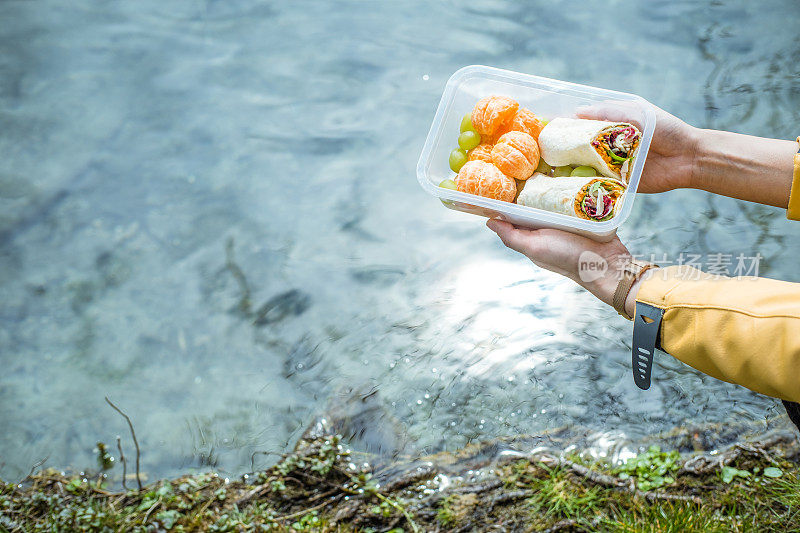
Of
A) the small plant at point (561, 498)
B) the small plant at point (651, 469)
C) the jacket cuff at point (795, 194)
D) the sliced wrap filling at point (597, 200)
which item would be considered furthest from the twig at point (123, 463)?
the jacket cuff at point (795, 194)

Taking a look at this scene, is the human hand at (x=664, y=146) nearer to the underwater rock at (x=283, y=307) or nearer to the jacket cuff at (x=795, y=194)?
the jacket cuff at (x=795, y=194)

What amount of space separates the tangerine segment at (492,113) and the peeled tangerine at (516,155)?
1.8 inches

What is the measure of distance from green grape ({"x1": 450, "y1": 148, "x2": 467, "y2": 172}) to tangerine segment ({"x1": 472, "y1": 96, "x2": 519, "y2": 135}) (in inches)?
3.1

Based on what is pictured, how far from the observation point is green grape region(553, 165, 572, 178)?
163cm

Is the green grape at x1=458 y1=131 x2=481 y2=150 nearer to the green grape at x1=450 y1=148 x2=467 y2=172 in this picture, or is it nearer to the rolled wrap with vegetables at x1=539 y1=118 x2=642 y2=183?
the green grape at x1=450 y1=148 x2=467 y2=172

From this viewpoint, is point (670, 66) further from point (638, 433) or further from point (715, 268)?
point (638, 433)

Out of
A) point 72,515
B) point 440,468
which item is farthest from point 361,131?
point 72,515

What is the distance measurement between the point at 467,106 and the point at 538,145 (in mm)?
254

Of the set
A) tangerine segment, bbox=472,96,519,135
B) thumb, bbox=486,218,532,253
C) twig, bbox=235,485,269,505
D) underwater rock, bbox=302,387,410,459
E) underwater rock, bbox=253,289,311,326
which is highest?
tangerine segment, bbox=472,96,519,135

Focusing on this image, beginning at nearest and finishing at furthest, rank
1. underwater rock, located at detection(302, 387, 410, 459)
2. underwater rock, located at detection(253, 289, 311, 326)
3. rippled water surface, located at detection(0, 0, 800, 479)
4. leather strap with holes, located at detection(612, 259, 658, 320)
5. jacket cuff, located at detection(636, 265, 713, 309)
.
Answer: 1. jacket cuff, located at detection(636, 265, 713, 309)
2. leather strap with holes, located at detection(612, 259, 658, 320)
3. underwater rock, located at detection(302, 387, 410, 459)
4. rippled water surface, located at detection(0, 0, 800, 479)
5. underwater rock, located at detection(253, 289, 311, 326)

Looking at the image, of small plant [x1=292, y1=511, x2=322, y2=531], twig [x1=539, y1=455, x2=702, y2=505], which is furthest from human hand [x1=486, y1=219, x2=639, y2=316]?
small plant [x1=292, y1=511, x2=322, y2=531]

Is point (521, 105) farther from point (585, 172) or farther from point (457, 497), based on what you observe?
point (457, 497)

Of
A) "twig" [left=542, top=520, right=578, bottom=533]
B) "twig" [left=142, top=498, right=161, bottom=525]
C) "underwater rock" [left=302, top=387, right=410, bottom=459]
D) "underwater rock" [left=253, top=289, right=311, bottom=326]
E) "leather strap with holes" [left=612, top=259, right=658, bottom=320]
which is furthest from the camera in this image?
"underwater rock" [left=253, top=289, right=311, bottom=326]

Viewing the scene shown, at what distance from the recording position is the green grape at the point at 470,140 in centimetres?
168
